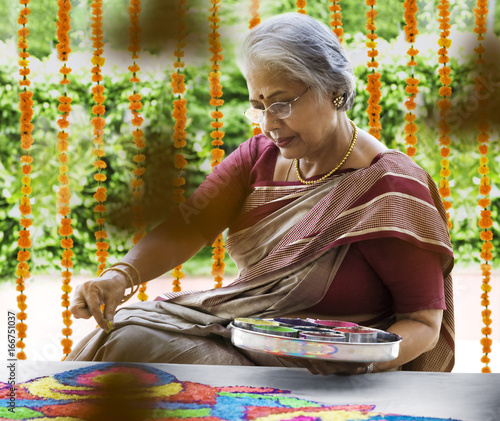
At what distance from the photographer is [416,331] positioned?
1262 millimetres

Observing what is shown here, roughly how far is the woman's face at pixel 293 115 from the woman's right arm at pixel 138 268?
302 mm

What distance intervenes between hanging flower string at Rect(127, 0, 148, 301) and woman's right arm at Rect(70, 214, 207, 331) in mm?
817

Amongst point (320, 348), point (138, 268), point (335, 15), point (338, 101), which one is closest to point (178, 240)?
point (138, 268)

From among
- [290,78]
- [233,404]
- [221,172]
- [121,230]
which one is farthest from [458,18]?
[221,172]

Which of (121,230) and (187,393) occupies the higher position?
(121,230)

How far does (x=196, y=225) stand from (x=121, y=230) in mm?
1132

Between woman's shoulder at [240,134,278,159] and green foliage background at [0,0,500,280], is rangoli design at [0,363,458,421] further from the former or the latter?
woman's shoulder at [240,134,278,159]

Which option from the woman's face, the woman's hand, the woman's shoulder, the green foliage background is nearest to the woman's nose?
the woman's face

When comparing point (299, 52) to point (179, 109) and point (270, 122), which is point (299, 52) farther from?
point (179, 109)

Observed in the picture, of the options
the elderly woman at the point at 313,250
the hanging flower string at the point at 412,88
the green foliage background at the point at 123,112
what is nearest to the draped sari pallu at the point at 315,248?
the elderly woman at the point at 313,250

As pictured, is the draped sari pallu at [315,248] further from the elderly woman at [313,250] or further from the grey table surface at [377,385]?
the grey table surface at [377,385]

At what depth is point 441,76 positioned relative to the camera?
0.36 metres

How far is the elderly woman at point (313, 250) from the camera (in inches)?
51.5

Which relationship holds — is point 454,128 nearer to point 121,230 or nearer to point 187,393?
point 121,230
